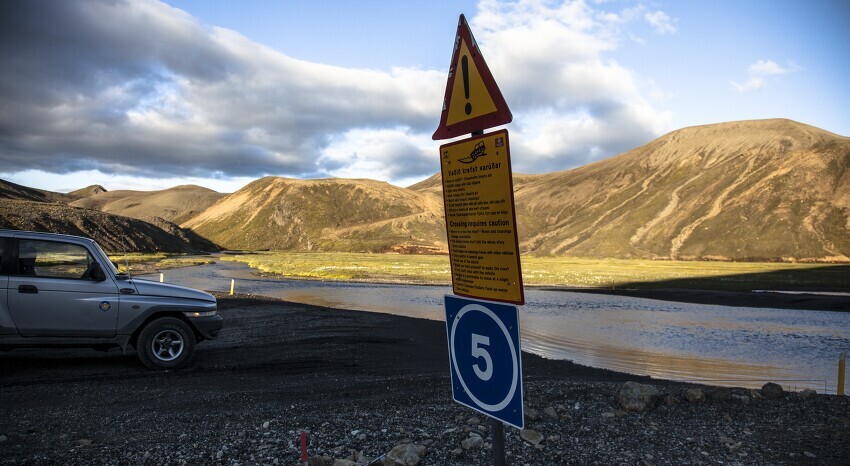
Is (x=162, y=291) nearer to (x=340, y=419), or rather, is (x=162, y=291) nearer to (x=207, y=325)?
(x=207, y=325)

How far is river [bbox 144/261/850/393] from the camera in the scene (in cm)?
1683

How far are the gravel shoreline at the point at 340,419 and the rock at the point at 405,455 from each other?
4cm

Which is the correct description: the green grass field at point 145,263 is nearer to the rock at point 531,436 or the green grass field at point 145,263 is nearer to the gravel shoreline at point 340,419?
the gravel shoreline at point 340,419

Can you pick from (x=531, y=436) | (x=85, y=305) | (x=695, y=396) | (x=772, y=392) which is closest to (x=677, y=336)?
(x=772, y=392)

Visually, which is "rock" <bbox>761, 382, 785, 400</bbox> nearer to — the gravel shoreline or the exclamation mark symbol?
the gravel shoreline

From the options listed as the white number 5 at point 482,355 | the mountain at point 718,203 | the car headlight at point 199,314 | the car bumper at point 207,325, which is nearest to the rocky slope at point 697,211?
the mountain at point 718,203

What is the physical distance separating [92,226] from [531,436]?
121 meters

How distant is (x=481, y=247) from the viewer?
11.2 ft

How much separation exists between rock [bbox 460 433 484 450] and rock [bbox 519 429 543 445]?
67 cm

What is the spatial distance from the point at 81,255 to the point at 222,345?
523cm

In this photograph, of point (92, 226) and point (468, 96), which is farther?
point (92, 226)

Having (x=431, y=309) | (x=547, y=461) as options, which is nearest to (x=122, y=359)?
(x=547, y=461)

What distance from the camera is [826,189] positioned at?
4934 inches

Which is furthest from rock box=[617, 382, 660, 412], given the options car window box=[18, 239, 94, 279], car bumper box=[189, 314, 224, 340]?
car window box=[18, 239, 94, 279]
